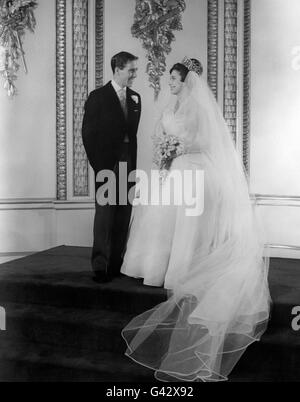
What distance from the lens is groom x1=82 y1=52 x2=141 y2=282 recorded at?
3.57 metres

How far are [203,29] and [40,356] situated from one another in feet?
10.5

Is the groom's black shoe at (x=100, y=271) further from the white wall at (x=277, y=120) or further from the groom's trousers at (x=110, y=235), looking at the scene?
the white wall at (x=277, y=120)

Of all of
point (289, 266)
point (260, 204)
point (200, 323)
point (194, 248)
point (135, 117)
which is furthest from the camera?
point (260, 204)

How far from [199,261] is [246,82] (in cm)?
210

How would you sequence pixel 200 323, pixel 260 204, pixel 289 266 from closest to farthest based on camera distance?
pixel 200 323 < pixel 289 266 < pixel 260 204

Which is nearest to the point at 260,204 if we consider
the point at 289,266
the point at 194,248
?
the point at 289,266

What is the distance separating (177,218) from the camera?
10.9ft

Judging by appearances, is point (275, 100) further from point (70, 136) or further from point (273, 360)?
point (273, 360)

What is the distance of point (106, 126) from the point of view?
3570 millimetres

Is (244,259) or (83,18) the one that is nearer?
(244,259)

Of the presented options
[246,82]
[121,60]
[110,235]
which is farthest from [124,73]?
[246,82]

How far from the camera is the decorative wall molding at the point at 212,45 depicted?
4.71 meters

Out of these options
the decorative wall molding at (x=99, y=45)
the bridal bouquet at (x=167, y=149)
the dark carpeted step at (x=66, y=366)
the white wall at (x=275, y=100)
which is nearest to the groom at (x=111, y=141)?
the bridal bouquet at (x=167, y=149)

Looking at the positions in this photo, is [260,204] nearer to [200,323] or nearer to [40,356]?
[200,323]
